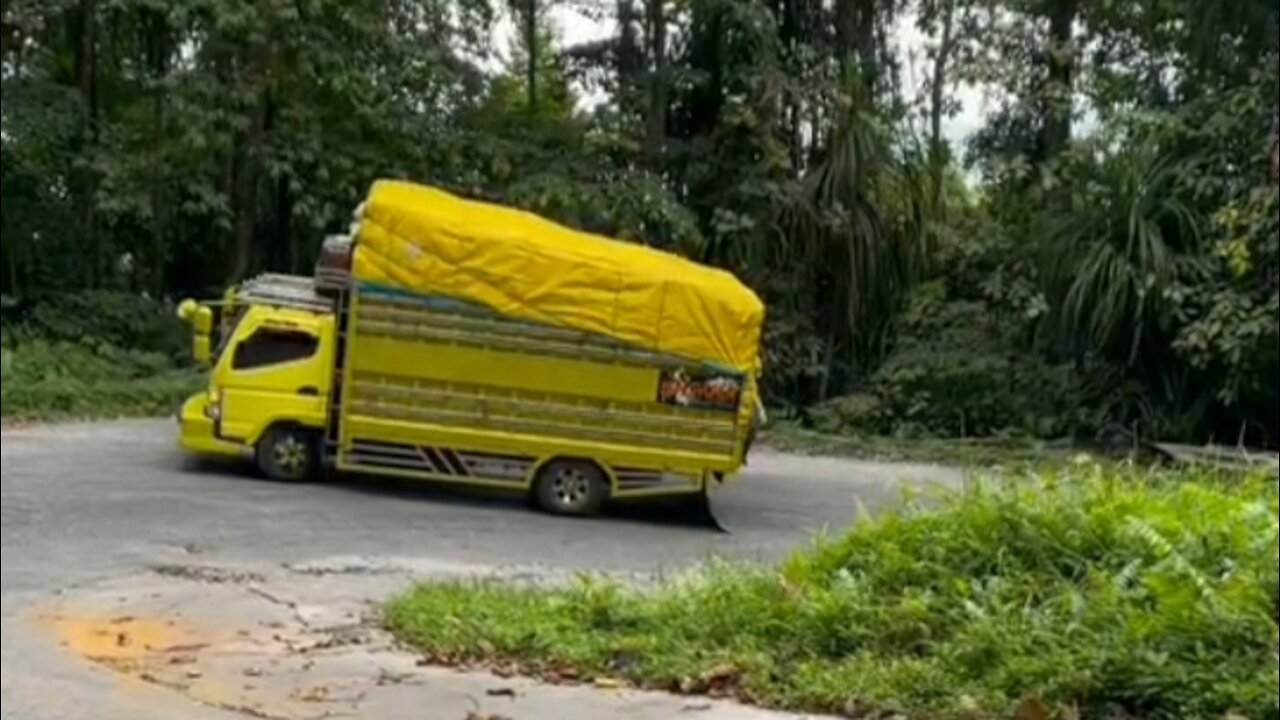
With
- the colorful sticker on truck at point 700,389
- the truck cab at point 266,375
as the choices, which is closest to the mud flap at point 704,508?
the colorful sticker on truck at point 700,389

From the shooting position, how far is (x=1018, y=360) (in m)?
2.18

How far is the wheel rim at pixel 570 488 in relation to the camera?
3.12 meters

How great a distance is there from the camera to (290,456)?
2072mm

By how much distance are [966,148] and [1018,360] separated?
427 mm

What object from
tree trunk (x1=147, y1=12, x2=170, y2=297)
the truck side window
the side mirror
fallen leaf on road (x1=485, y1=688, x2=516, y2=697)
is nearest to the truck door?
the truck side window

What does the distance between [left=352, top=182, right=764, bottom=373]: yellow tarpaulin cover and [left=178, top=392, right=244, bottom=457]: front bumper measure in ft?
0.96

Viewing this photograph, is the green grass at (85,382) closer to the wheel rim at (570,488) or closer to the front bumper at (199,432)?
the front bumper at (199,432)

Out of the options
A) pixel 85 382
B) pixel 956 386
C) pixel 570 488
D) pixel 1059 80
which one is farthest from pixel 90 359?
pixel 570 488

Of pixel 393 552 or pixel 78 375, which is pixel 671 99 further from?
pixel 393 552

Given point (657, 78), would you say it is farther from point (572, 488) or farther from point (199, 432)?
point (572, 488)

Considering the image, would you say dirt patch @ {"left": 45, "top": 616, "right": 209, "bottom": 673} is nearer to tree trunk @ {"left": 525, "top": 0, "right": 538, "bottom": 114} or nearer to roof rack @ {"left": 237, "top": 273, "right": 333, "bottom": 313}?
roof rack @ {"left": 237, "top": 273, "right": 333, "bottom": 313}

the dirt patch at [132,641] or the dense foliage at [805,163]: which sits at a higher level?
the dense foliage at [805,163]

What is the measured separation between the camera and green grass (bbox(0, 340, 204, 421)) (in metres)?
1.21

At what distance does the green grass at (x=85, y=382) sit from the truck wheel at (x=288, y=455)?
408 mm
